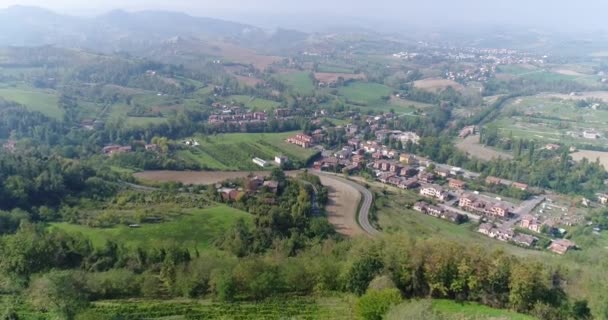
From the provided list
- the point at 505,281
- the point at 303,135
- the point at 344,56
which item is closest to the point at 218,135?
the point at 303,135

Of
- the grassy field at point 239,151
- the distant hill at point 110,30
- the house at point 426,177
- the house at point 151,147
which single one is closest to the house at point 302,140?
the grassy field at point 239,151

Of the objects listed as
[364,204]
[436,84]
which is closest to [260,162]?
[364,204]

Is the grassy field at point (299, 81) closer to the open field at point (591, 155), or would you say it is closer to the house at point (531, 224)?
the open field at point (591, 155)

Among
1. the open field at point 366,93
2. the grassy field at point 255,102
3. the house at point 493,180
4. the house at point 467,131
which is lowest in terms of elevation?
the house at point 493,180

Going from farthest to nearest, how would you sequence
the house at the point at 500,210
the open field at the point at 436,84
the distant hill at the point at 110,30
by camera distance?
the distant hill at the point at 110,30 → the open field at the point at 436,84 → the house at the point at 500,210

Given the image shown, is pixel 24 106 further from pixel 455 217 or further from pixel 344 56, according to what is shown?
pixel 344 56

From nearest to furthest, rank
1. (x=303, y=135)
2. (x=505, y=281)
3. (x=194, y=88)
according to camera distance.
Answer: (x=505, y=281) < (x=303, y=135) < (x=194, y=88)

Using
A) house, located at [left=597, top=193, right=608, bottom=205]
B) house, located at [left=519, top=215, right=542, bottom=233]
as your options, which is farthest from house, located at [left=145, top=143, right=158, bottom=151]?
house, located at [left=597, top=193, right=608, bottom=205]
